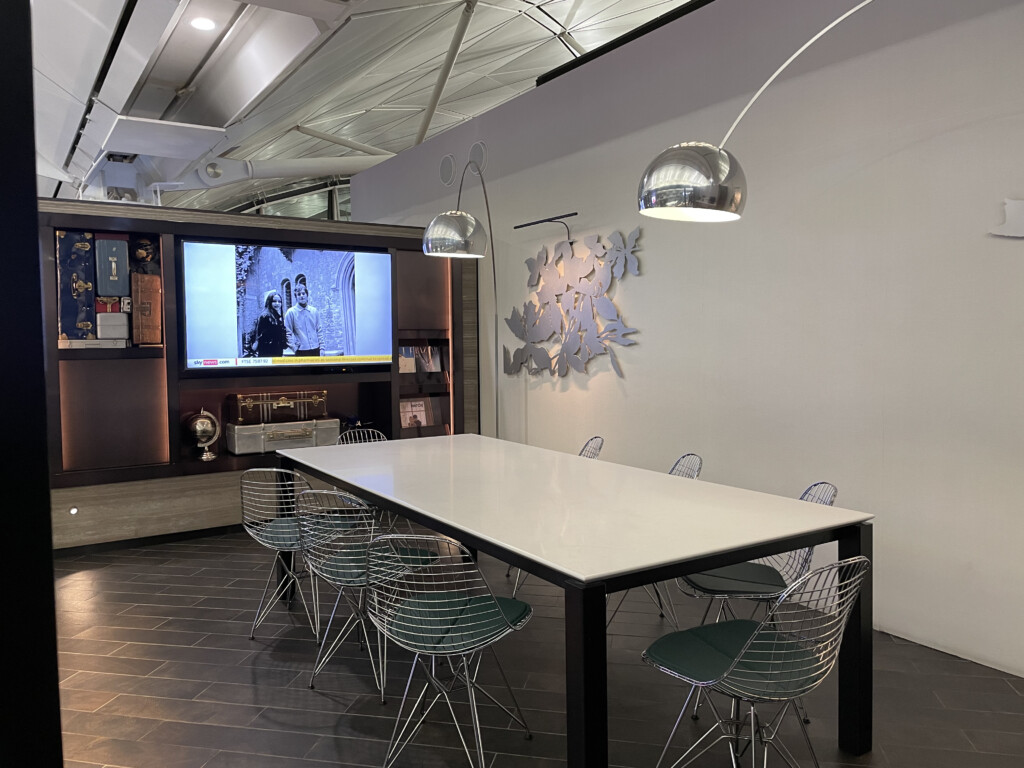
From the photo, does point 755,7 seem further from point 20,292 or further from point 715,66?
point 20,292

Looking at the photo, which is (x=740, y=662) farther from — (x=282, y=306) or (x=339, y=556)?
(x=282, y=306)

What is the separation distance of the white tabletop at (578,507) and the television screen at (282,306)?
6.10 feet

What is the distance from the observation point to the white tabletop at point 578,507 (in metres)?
2.45

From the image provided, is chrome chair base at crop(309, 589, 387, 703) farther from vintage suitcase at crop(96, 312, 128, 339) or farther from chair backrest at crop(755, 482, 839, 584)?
vintage suitcase at crop(96, 312, 128, 339)

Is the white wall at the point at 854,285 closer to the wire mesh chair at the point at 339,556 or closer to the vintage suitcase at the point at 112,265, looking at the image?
the wire mesh chair at the point at 339,556

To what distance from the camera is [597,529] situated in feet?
8.85

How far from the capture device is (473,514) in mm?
2928

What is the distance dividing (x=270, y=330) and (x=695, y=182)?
14.4 ft

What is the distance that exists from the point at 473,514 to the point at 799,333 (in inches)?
91.8

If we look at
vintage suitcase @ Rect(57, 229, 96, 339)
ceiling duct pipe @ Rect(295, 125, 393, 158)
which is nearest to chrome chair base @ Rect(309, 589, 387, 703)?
vintage suitcase @ Rect(57, 229, 96, 339)

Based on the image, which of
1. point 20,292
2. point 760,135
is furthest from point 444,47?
point 20,292

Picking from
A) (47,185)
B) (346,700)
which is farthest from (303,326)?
(47,185)

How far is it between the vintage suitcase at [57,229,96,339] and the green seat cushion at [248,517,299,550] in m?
2.38

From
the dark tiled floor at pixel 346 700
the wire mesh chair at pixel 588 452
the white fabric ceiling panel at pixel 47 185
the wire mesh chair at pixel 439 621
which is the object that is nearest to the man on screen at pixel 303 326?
the dark tiled floor at pixel 346 700
